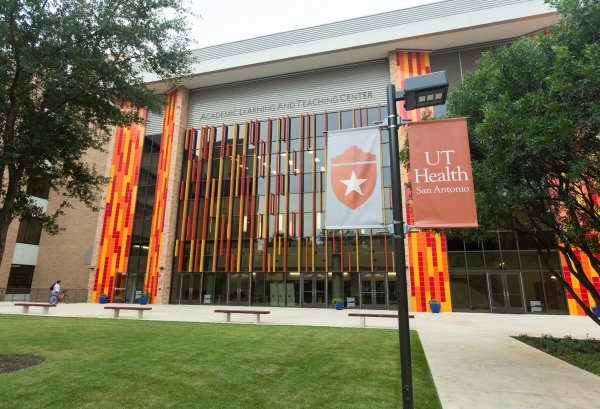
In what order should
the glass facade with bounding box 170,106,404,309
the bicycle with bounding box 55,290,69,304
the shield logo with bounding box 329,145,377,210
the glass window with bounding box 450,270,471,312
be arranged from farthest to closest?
the bicycle with bounding box 55,290,69,304, the glass facade with bounding box 170,106,404,309, the glass window with bounding box 450,270,471,312, the shield logo with bounding box 329,145,377,210

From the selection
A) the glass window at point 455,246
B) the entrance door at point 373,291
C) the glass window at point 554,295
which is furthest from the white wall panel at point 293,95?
the glass window at point 554,295

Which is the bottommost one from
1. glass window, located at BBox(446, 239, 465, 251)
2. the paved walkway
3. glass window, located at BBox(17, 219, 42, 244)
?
the paved walkway

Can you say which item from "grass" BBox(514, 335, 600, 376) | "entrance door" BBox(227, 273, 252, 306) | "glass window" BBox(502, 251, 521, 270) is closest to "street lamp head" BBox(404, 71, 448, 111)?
"grass" BBox(514, 335, 600, 376)

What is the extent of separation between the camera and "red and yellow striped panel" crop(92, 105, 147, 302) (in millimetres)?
27125

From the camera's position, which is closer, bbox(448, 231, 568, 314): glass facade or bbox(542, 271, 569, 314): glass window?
bbox(542, 271, 569, 314): glass window

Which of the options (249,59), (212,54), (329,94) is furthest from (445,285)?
(212,54)

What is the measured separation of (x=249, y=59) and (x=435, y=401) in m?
27.0

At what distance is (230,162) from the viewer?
92.0ft

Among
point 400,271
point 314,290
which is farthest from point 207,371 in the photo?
point 314,290

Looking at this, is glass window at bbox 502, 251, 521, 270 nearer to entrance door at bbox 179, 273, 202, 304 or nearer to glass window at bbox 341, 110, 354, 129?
glass window at bbox 341, 110, 354, 129

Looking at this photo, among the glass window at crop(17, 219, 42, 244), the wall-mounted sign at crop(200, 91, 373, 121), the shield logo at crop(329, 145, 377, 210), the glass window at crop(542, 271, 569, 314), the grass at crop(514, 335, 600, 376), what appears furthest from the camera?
the glass window at crop(17, 219, 42, 244)

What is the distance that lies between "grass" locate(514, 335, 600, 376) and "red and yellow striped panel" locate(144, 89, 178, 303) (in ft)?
76.7

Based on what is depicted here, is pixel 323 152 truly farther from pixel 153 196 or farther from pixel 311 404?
pixel 311 404

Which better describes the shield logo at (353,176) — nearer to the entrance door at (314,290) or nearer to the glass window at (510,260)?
Result: the entrance door at (314,290)
